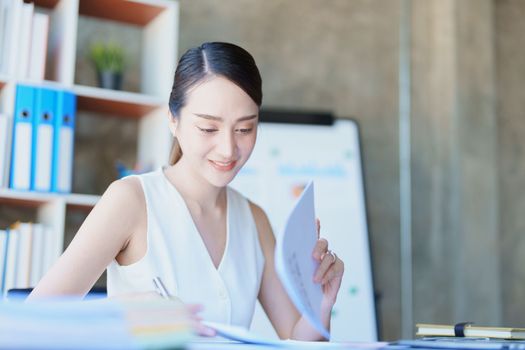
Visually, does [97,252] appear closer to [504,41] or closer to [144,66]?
[144,66]

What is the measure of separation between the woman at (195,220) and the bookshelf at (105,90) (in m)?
1.18

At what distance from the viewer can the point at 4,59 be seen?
2.74m

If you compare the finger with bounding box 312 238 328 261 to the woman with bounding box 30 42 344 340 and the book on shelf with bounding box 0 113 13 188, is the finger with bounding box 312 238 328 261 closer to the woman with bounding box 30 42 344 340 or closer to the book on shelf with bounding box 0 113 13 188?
the woman with bounding box 30 42 344 340

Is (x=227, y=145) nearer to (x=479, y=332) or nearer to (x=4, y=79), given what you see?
(x=479, y=332)

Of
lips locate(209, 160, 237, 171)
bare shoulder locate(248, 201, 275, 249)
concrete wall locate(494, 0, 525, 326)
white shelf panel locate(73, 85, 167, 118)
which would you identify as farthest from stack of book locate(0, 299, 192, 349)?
concrete wall locate(494, 0, 525, 326)

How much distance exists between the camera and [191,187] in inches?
67.2

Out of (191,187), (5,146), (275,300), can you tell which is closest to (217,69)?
(191,187)

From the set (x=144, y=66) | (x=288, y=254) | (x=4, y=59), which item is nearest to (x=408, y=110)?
(x=144, y=66)

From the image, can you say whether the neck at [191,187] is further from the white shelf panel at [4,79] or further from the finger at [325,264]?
the white shelf panel at [4,79]

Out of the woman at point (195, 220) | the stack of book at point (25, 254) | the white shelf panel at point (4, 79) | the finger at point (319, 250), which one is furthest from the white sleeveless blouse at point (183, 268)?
the white shelf panel at point (4, 79)

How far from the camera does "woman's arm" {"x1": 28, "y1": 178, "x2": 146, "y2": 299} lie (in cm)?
137

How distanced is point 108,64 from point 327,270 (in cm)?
202

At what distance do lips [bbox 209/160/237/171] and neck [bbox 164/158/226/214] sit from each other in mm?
107

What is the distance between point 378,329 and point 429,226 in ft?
2.86
